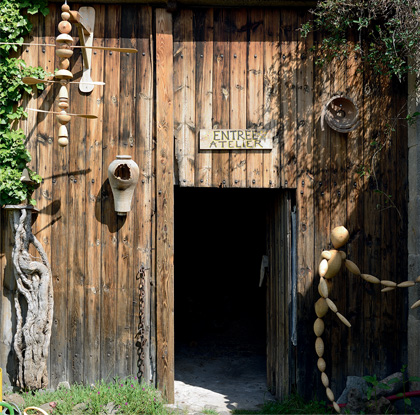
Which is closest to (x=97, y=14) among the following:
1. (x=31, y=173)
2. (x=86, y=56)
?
(x=86, y=56)

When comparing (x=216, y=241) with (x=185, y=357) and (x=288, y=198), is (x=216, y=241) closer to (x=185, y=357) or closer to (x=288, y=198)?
(x=185, y=357)

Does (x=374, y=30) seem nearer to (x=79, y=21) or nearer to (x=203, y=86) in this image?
(x=203, y=86)

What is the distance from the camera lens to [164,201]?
4855 mm

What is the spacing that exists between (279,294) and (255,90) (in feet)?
6.66

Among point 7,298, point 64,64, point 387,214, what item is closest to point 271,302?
point 387,214

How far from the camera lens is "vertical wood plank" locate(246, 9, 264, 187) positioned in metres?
4.88

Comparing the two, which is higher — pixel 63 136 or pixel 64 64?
pixel 64 64

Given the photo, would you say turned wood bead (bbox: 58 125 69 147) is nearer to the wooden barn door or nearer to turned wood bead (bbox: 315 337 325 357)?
the wooden barn door

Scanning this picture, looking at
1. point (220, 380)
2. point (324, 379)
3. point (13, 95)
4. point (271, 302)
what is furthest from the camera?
point (220, 380)

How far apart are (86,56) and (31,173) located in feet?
3.90

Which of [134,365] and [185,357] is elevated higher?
[134,365]

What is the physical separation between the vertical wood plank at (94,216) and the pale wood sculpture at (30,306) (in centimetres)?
36

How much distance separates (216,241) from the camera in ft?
28.8

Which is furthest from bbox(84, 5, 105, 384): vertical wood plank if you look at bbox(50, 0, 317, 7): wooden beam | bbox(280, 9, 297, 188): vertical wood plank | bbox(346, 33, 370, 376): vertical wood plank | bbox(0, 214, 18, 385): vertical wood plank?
bbox(346, 33, 370, 376): vertical wood plank
